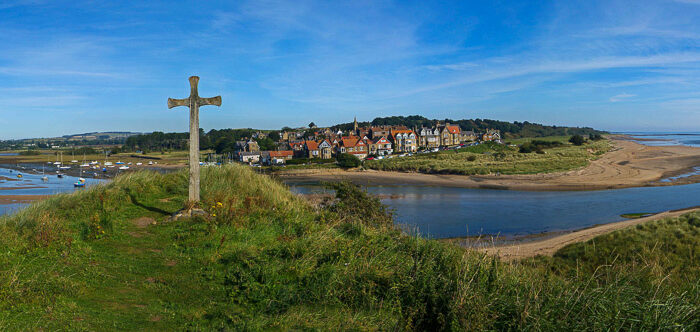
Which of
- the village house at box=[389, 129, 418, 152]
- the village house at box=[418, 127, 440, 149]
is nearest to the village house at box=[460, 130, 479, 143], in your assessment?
the village house at box=[418, 127, 440, 149]

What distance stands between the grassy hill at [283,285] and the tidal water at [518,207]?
11.5m

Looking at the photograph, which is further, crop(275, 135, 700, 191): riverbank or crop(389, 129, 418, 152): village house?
crop(389, 129, 418, 152): village house

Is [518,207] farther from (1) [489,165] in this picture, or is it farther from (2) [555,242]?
(1) [489,165]

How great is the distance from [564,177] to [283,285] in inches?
1850

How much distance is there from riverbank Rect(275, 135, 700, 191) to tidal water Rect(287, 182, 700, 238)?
9.65 feet

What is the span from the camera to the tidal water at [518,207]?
73.2 feet

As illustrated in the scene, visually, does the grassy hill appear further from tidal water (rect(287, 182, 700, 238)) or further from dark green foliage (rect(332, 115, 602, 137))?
dark green foliage (rect(332, 115, 602, 137))

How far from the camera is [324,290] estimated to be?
16.8 feet

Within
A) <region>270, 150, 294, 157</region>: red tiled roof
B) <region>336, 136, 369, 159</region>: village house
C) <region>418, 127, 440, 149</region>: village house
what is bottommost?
<region>270, 150, 294, 157</region>: red tiled roof

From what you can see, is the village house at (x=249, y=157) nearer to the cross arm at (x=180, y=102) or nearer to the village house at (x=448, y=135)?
the village house at (x=448, y=135)

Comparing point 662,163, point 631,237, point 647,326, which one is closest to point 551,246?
point 631,237

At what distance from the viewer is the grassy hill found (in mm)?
4134

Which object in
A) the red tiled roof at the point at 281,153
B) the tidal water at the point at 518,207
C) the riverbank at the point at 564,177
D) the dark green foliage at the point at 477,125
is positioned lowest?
the tidal water at the point at 518,207

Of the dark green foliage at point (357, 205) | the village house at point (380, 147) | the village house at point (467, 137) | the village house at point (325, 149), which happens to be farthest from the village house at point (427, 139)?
the dark green foliage at point (357, 205)
